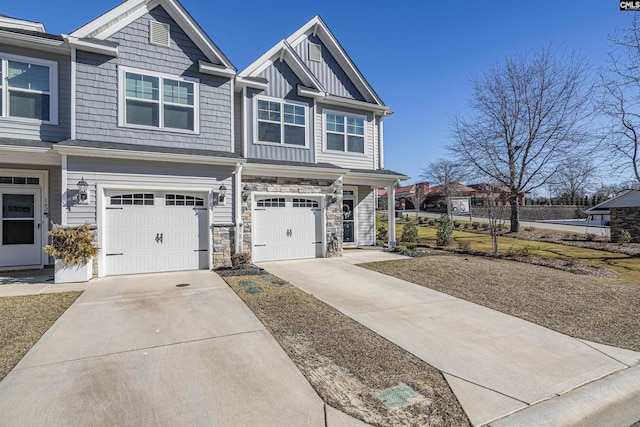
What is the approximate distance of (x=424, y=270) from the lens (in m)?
9.58

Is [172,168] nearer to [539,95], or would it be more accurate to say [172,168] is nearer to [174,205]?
[174,205]

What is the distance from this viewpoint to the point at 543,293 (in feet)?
24.2

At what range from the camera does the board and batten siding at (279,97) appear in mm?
11109

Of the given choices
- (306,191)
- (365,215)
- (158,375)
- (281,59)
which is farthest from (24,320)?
(365,215)

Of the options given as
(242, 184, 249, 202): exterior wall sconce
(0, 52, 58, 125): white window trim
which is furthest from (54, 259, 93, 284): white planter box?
(242, 184, 249, 202): exterior wall sconce

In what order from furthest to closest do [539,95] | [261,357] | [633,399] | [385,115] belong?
[539,95] → [385,115] → [261,357] → [633,399]

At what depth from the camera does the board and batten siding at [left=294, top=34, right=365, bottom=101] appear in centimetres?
1338

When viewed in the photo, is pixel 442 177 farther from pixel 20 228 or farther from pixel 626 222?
pixel 20 228

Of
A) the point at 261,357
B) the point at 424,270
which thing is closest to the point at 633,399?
the point at 261,357

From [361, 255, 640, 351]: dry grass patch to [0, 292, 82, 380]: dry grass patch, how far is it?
24.6ft

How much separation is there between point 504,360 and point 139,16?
468 inches

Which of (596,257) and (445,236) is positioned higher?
(445,236)

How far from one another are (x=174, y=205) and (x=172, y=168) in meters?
1.07

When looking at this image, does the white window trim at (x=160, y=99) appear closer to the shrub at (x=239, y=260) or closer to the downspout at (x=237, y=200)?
the downspout at (x=237, y=200)
